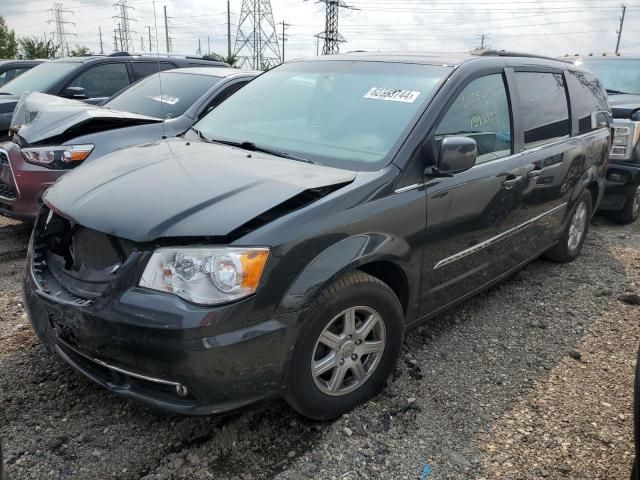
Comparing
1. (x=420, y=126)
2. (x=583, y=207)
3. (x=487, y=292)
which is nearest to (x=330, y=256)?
(x=420, y=126)

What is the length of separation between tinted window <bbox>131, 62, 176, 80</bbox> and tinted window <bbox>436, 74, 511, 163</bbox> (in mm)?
5487

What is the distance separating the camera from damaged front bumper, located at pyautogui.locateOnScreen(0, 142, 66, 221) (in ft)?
14.8

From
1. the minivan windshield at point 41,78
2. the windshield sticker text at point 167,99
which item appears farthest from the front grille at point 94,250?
the minivan windshield at point 41,78

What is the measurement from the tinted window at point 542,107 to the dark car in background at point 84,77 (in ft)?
15.2

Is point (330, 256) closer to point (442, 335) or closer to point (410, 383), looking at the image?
point (410, 383)

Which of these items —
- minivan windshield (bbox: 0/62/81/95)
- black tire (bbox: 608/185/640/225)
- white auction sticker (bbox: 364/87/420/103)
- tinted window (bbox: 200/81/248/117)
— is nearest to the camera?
white auction sticker (bbox: 364/87/420/103)

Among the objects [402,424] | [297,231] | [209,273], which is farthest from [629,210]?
[209,273]

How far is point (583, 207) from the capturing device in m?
5.03

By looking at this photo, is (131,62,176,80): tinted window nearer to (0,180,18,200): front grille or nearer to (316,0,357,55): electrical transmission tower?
(0,180,18,200): front grille

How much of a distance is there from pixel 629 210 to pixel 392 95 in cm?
467

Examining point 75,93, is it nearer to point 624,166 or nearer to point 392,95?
point 392,95

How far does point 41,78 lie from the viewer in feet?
24.1

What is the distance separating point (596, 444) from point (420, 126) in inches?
69.8

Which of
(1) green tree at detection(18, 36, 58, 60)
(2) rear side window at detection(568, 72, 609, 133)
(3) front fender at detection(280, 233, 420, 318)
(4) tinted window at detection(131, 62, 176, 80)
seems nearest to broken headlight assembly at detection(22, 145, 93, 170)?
(3) front fender at detection(280, 233, 420, 318)
